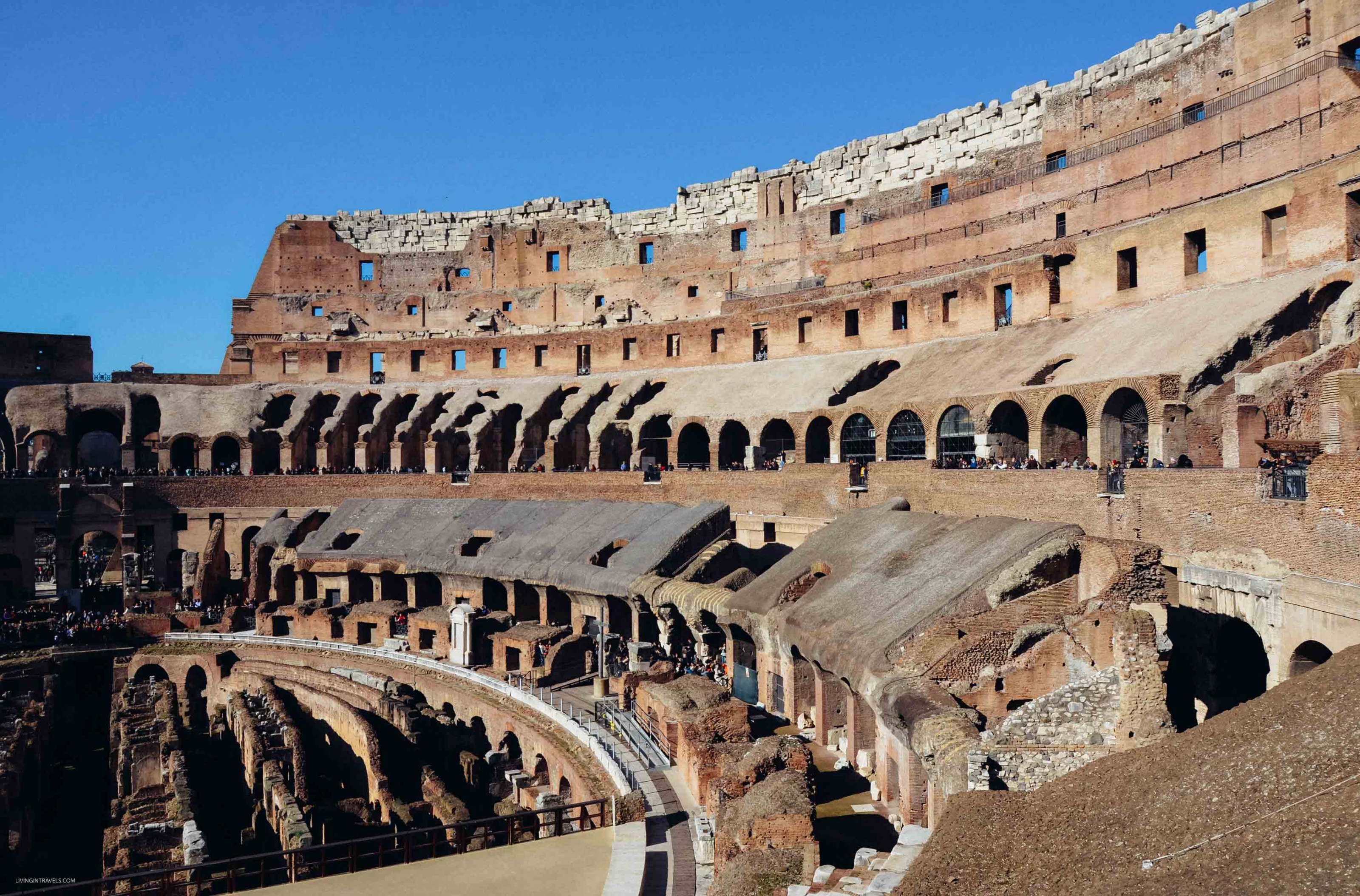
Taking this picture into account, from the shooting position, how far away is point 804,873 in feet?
37.2

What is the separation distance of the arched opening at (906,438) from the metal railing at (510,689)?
11716mm

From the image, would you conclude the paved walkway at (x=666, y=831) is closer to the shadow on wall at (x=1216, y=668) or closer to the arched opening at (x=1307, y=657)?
the shadow on wall at (x=1216, y=668)

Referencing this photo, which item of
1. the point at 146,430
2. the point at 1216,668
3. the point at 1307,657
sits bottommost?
the point at 1216,668

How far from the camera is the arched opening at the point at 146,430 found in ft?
147

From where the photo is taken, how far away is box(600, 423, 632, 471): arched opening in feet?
132

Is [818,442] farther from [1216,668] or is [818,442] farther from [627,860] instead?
[627,860]

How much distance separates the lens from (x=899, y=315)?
114 feet

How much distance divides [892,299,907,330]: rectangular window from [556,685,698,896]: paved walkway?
20.1 metres

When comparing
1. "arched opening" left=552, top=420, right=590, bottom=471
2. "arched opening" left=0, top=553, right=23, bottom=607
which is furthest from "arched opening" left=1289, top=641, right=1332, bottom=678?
"arched opening" left=0, top=553, right=23, bottom=607

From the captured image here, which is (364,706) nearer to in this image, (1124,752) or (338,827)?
(338,827)

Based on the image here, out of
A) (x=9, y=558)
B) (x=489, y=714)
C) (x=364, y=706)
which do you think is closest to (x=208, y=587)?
(x=9, y=558)

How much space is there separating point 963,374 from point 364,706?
18.3 m

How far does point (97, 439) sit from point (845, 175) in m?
40.8

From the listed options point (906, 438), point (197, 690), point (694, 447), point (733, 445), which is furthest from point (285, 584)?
point (906, 438)
